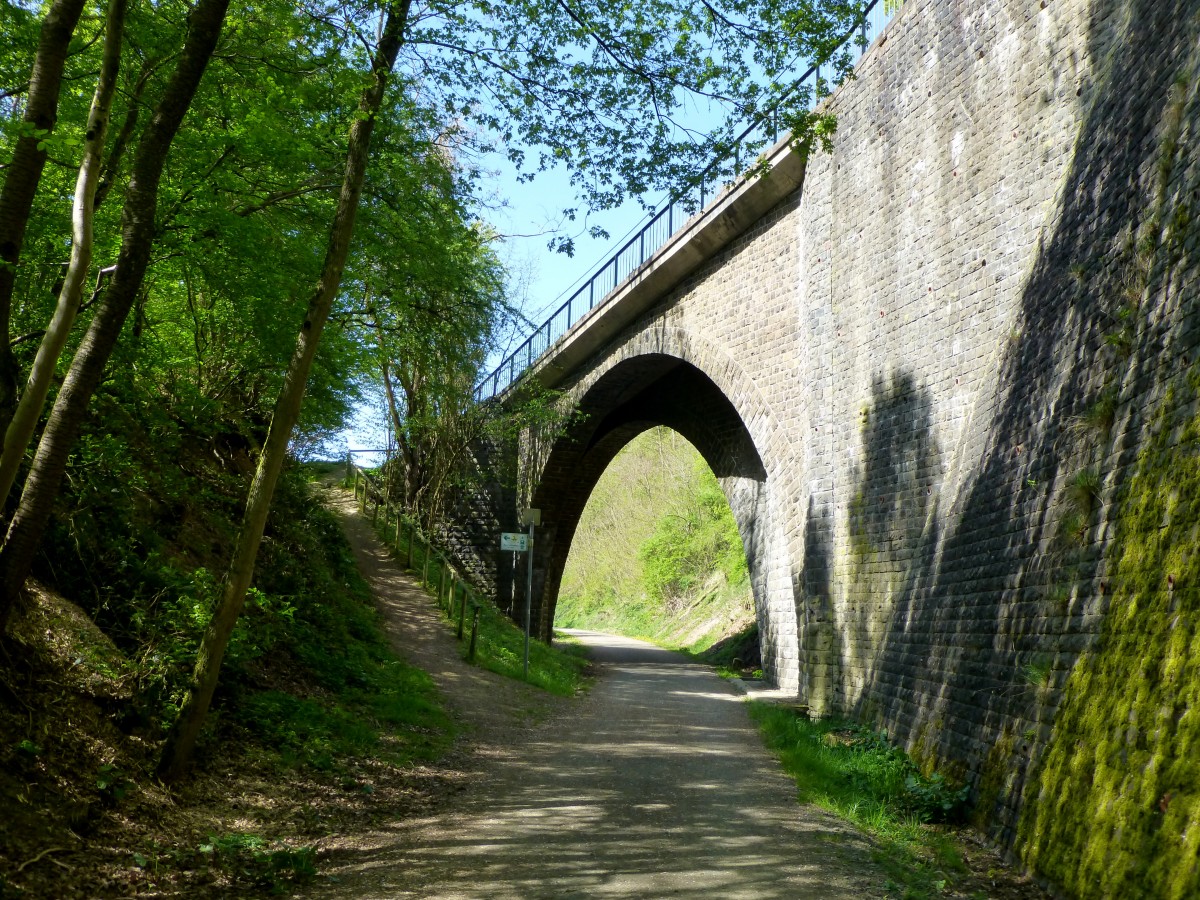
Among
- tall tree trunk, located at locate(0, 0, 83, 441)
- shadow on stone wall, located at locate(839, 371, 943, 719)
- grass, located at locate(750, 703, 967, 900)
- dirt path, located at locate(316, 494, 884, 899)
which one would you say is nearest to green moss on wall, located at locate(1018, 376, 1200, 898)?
grass, located at locate(750, 703, 967, 900)

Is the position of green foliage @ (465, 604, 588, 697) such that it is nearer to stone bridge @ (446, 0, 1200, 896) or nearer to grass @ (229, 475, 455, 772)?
grass @ (229, 475, 455, 772)

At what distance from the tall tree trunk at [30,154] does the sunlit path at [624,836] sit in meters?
3.14

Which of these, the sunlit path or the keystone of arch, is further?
the keystone of arch

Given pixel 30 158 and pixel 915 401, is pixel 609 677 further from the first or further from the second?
pixel 30 158

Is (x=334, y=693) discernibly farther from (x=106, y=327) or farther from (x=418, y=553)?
(x=418, y=553)

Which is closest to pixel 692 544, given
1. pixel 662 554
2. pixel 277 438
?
pixel 662 554

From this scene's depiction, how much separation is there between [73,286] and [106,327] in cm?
62

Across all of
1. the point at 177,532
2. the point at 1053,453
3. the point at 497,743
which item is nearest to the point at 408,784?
the point at 497,743

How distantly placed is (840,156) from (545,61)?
593cm

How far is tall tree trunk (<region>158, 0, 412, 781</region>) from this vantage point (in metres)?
5.20

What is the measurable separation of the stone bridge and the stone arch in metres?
Answer: 0.14

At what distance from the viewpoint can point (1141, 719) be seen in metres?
4.08

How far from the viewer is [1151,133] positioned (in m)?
5.91

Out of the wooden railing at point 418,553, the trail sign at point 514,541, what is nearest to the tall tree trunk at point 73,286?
the wooden railing at point 418,553
